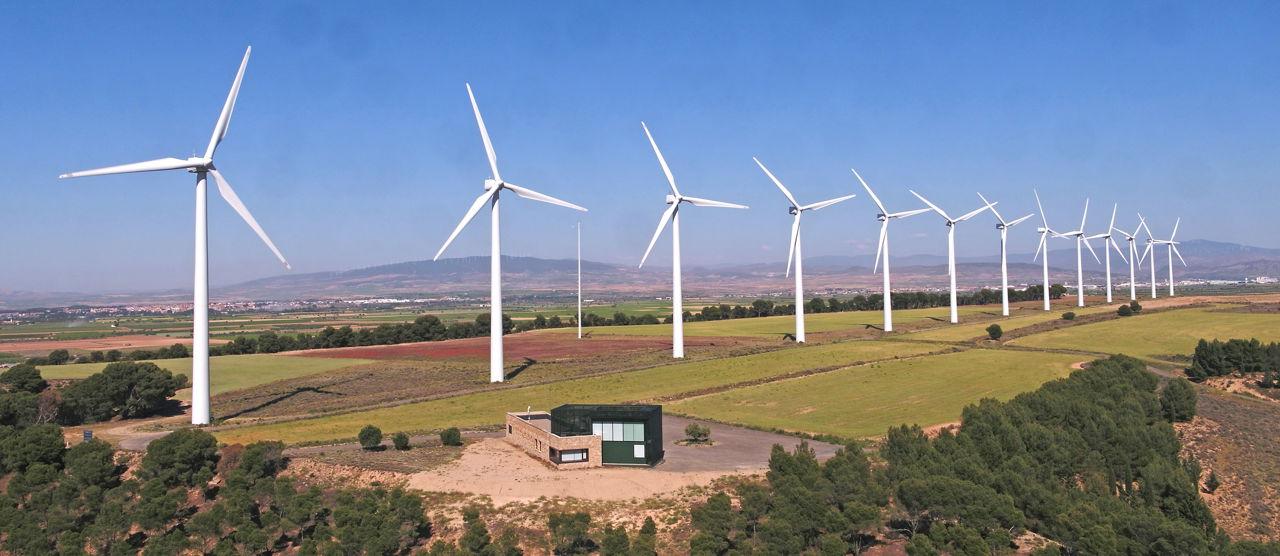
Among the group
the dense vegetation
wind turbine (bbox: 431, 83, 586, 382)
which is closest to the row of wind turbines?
wind turbine (bbox: 431, 83, 586, 382)

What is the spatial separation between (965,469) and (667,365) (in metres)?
55.9

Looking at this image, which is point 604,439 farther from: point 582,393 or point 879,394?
point 879,394

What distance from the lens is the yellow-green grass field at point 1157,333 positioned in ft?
332

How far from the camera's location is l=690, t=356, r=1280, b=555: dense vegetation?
36.2 metres

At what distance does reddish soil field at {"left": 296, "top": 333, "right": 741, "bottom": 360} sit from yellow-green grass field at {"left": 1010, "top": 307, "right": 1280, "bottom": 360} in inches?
1550

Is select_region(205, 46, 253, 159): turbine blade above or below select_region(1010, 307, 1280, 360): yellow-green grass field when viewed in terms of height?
above

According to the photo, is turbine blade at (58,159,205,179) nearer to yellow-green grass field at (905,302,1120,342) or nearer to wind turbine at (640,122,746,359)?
wind turbine at (640,122,746,359)

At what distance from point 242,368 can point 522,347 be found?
109 feet

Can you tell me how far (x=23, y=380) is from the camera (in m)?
73.9

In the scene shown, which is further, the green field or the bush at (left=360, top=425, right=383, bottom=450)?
the green field

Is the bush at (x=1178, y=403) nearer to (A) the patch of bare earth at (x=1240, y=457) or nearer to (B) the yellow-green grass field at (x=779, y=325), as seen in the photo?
(A) the patch of bare earth at (x=1240, y=457)

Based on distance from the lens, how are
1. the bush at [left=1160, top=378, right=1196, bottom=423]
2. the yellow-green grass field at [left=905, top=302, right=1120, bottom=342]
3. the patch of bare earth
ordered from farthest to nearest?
the yellow-green grass field at [left=905, top=302, right=1120, bottom=342] → the bush at [left=1160, top=378, right=1196, bottom=423] → the patch of bare earth

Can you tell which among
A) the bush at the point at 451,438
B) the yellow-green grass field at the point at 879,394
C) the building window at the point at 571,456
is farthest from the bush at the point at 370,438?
the yellow-green grass field at the point at 879,394

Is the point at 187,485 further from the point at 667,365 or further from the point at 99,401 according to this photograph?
the point at 667,365
